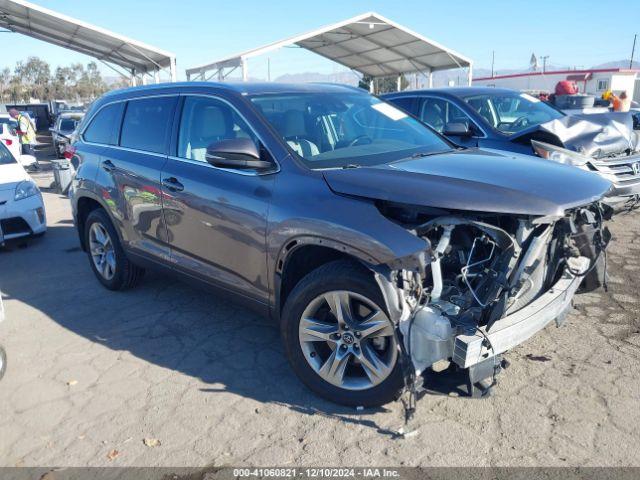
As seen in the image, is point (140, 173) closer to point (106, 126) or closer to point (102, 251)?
point (106, 126)

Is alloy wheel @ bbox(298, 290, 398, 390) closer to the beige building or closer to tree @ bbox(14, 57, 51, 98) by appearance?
the beige building

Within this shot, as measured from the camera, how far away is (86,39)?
62.4 ft

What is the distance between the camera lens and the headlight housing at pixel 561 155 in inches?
218

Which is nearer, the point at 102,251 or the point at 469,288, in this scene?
the point at 469,288

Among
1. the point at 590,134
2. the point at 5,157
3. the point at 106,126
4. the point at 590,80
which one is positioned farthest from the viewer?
the point at 590,80

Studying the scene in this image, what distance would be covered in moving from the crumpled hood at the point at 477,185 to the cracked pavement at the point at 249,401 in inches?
45.4

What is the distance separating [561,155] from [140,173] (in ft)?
13.9

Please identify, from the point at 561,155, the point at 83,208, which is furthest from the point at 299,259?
the point at 561,155

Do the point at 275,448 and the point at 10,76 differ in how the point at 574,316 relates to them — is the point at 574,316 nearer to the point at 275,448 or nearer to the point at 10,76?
the point at 275,448

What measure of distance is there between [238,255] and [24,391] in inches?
68.3

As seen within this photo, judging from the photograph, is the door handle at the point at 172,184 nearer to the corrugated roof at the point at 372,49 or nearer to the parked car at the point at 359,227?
the parked car at the point at 359,227

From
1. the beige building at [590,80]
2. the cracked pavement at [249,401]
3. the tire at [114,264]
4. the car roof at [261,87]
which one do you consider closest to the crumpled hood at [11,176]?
the tire at [114,264]

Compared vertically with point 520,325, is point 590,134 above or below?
above

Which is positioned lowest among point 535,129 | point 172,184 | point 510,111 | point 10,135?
point 172,184
